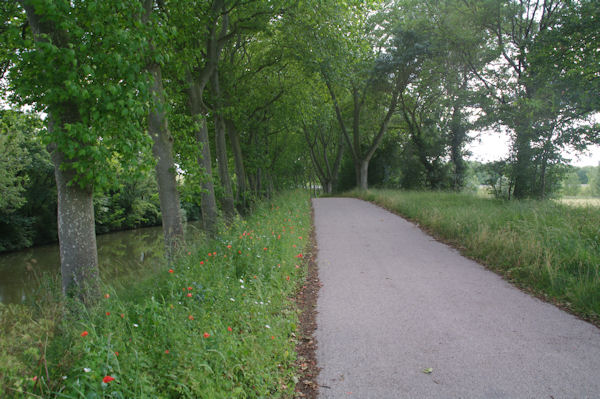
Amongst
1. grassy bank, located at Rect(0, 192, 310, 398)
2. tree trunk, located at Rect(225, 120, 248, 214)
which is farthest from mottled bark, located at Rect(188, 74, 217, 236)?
tree trunk, located at Rect(225, 120, 248, 214)

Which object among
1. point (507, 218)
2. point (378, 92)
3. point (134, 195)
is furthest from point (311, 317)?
point (134, 195)

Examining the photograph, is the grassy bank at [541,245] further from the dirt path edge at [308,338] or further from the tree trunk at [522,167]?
the tree trunk at [522,167]

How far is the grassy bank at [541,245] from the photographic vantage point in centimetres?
528

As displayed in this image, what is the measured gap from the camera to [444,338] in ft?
14.0

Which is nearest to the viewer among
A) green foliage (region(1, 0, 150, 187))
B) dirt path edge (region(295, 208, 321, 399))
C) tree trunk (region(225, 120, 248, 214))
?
dirt path edge (region(295, 208, 321, 399))

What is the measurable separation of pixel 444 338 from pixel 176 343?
120 inches

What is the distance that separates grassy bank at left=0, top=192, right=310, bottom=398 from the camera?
2.46 meters

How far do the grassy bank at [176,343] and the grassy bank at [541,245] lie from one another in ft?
13.2

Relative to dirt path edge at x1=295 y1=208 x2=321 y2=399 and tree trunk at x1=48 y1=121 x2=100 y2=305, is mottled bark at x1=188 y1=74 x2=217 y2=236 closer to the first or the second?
dirt path edge at x1=295 y1=208 x2=321 y2=399

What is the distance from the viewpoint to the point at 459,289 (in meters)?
5.96

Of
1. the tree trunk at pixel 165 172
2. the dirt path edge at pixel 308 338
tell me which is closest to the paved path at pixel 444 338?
the dirt path edge at pixel 308 338

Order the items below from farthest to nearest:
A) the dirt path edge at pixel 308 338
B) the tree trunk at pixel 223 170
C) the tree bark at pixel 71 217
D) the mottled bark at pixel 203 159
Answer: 1. the tree trunk at pixel 223 170
2. the mottled bark at pixel 203 159
3. the tree bark at pixel 71 217
4. the dirt path edge at pixel 308 338

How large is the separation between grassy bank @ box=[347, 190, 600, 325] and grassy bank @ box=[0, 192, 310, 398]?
4.01m

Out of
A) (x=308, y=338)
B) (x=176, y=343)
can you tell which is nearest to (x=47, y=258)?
(x=308, y=338)
